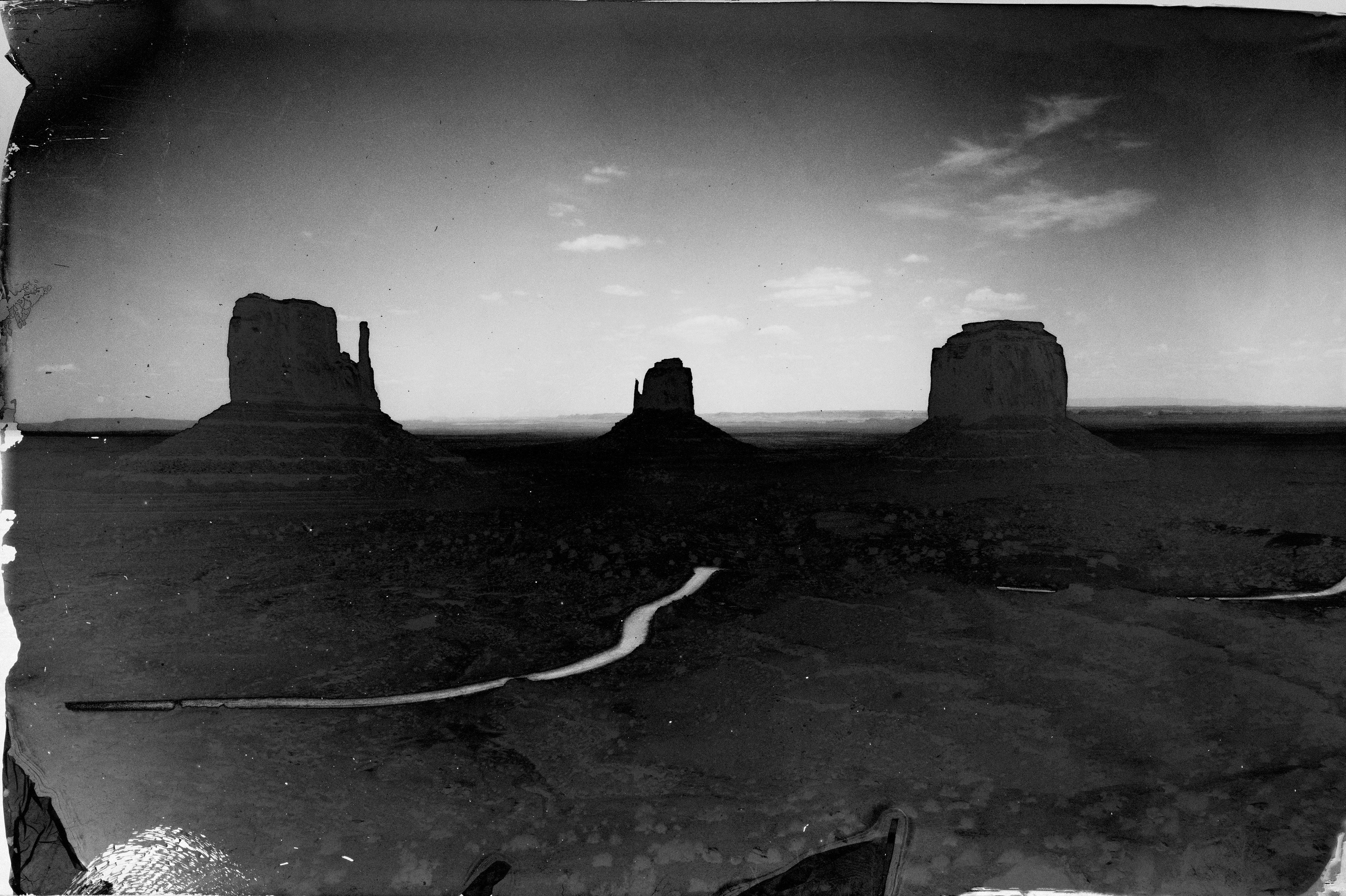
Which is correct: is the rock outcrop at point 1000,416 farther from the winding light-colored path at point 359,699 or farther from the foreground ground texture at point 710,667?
the winding light-colored path at point 359,699

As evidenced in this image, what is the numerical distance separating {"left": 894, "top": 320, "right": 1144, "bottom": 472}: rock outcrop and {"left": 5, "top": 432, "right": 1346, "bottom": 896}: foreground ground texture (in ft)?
0.26

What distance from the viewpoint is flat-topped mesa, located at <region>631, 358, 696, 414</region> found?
1.99 m

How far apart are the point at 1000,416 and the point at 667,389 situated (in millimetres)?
1001

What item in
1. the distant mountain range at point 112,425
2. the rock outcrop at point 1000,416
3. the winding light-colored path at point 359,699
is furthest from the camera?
the rock outcrop at point 1000,416

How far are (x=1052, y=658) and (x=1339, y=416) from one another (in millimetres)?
1095

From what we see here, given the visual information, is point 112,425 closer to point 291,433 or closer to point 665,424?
point 291,433

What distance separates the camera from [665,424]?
1.85 m

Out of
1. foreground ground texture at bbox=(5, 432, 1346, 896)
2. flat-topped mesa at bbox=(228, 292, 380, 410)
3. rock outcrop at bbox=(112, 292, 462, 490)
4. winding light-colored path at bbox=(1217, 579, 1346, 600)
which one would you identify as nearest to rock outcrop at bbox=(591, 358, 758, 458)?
foreground ground texture at bbox=(5, 432, 1346, 896)

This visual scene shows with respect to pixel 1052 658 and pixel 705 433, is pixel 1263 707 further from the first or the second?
pixel 705 433

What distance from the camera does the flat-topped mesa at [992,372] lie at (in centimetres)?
199

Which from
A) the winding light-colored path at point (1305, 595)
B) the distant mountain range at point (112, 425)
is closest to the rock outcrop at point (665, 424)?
the distant mountain range at point (112, 425)

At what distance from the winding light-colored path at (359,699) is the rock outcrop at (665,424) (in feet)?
1.85

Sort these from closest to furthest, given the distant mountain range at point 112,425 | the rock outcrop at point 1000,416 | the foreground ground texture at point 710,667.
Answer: the foreground ground texture at point 710,667, the distant mountain range at point 112,425, the rock outcrop at point 1000,416

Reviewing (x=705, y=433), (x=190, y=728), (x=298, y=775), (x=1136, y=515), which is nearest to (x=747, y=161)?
(x=705, y=433)
